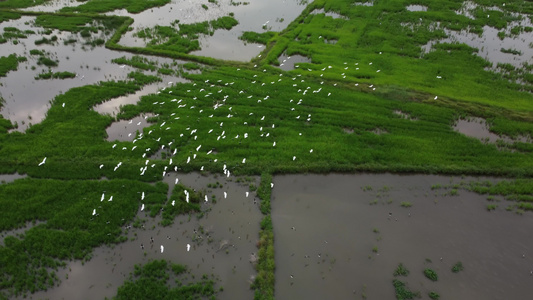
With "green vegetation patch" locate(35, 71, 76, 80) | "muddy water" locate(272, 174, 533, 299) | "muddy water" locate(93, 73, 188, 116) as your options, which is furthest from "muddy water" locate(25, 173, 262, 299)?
"green vegetation patch" locate(35, 71, 76, 80)

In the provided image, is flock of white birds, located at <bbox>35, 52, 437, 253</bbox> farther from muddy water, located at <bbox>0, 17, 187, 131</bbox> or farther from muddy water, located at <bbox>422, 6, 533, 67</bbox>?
muddy water, located at <bbox>422, 6, 533, 67</bbox>

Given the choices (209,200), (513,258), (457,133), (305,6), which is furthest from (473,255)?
(305,6)

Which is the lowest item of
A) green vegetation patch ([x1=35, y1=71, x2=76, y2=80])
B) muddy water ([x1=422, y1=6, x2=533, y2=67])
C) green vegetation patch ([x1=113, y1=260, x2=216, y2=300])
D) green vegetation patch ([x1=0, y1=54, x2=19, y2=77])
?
green vegetation patch ([x1=113, y1=260, x2=216, y2=300])

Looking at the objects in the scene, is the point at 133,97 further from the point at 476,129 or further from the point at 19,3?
the point at 19,3

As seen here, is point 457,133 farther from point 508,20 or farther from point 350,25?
point 508,20

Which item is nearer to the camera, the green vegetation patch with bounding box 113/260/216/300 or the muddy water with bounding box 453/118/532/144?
the green vegetation patch with bounding box 113/260/216/300

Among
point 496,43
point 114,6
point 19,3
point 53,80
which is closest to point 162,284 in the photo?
point 53,80

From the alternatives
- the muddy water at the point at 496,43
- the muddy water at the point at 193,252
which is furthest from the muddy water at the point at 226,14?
the muddy water at the point at 193,252
